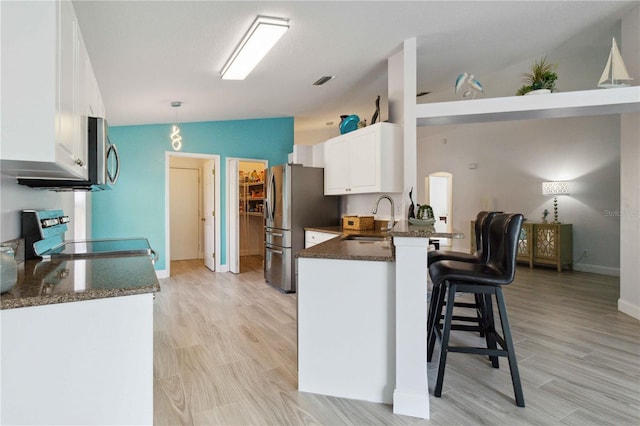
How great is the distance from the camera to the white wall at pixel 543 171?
562cm

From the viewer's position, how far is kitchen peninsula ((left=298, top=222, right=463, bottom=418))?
6.23 feet

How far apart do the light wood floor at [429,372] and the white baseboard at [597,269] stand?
1945 mm

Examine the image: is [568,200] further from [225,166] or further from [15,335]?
[15,335]

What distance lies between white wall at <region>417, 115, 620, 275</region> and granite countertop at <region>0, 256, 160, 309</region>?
22.4 feet

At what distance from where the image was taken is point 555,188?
613 cm

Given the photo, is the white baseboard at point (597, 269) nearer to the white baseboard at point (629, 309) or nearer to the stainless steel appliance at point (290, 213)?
the white baseboard at point (629, 309)

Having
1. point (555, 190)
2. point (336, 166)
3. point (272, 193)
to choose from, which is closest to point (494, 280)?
point (336, 166)

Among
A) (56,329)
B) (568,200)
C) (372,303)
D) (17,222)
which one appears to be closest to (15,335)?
(56,329)

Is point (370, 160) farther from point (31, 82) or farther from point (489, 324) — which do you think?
point (31, 82)

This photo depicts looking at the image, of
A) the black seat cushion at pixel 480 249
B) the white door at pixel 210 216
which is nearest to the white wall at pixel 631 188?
the black seat cushion at pixel 480 249

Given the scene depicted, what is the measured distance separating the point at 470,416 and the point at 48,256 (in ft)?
8.10

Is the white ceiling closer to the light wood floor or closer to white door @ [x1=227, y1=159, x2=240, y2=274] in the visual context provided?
white door @ [x1=227, y1=159, x2=240, y2=274]

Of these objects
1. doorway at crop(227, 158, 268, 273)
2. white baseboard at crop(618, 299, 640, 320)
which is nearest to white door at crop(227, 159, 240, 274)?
doorway at crop(227, 158, 268, 273)

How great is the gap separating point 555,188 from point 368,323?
18.9ft
